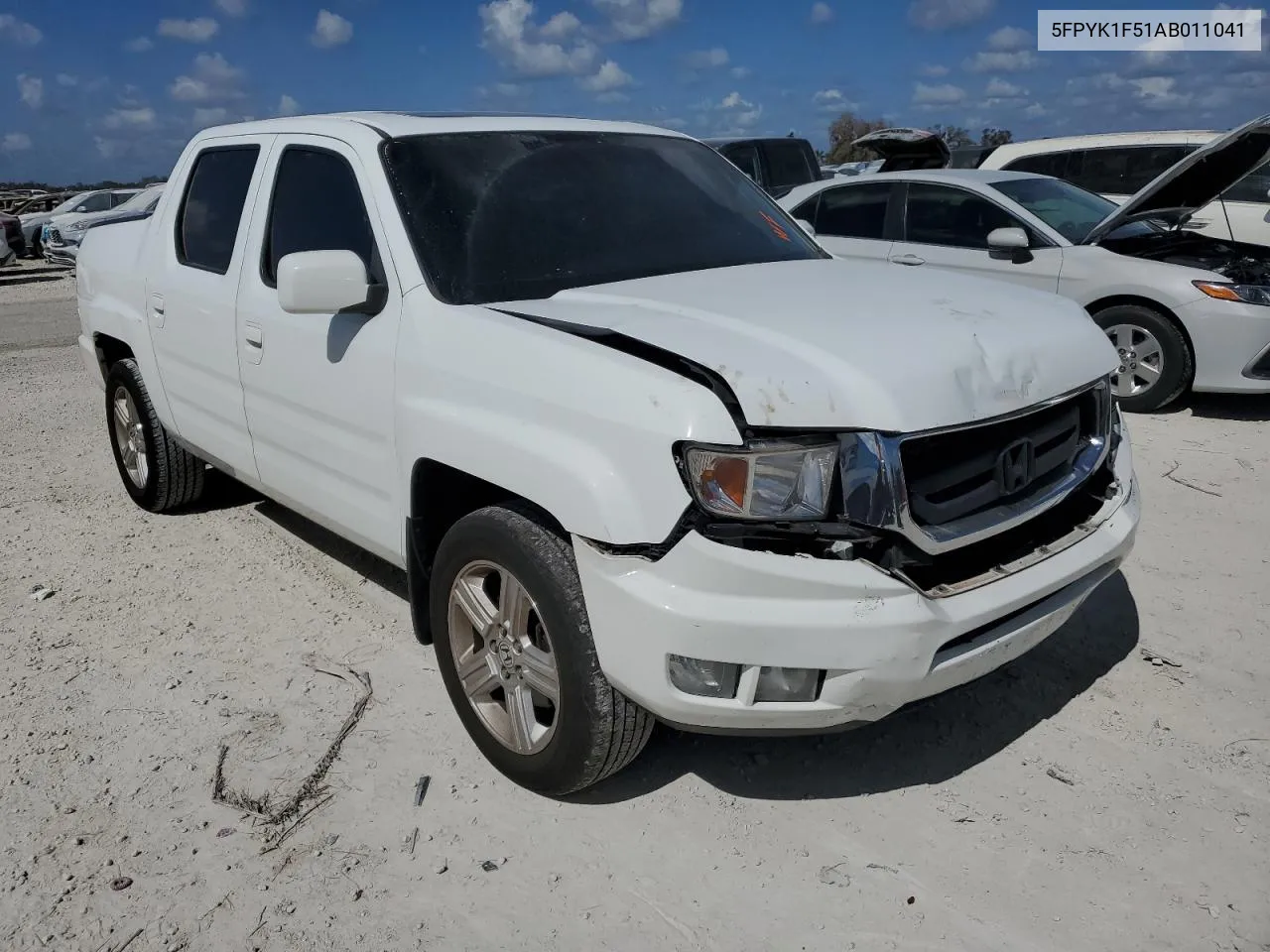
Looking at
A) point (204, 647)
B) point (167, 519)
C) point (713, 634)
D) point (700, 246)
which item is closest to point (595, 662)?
point (713, 634)

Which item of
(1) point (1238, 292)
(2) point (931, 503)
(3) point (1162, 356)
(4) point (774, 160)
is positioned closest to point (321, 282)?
(2) point (931, 503)

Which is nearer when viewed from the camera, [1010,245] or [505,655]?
[505,655]

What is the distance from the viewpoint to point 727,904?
2.50m

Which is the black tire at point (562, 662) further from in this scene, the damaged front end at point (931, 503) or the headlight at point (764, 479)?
the headlight at point (764, 479)

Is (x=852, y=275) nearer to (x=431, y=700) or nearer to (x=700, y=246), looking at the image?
(x=700, y=246)

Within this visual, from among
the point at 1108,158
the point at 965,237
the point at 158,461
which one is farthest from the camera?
the point at 1108,158

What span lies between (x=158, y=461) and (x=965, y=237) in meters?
5.80

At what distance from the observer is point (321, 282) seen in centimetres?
299

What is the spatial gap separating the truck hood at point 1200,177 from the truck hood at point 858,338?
341cm

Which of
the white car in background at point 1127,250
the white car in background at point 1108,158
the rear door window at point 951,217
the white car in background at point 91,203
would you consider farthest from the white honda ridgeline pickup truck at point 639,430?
the white car in background at point 91,203

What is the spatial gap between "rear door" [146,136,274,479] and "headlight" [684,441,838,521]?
8.01ft

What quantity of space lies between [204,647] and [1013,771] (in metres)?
2.95

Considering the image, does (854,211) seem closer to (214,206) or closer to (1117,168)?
(1117,168)

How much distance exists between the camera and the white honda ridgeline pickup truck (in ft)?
7.61
